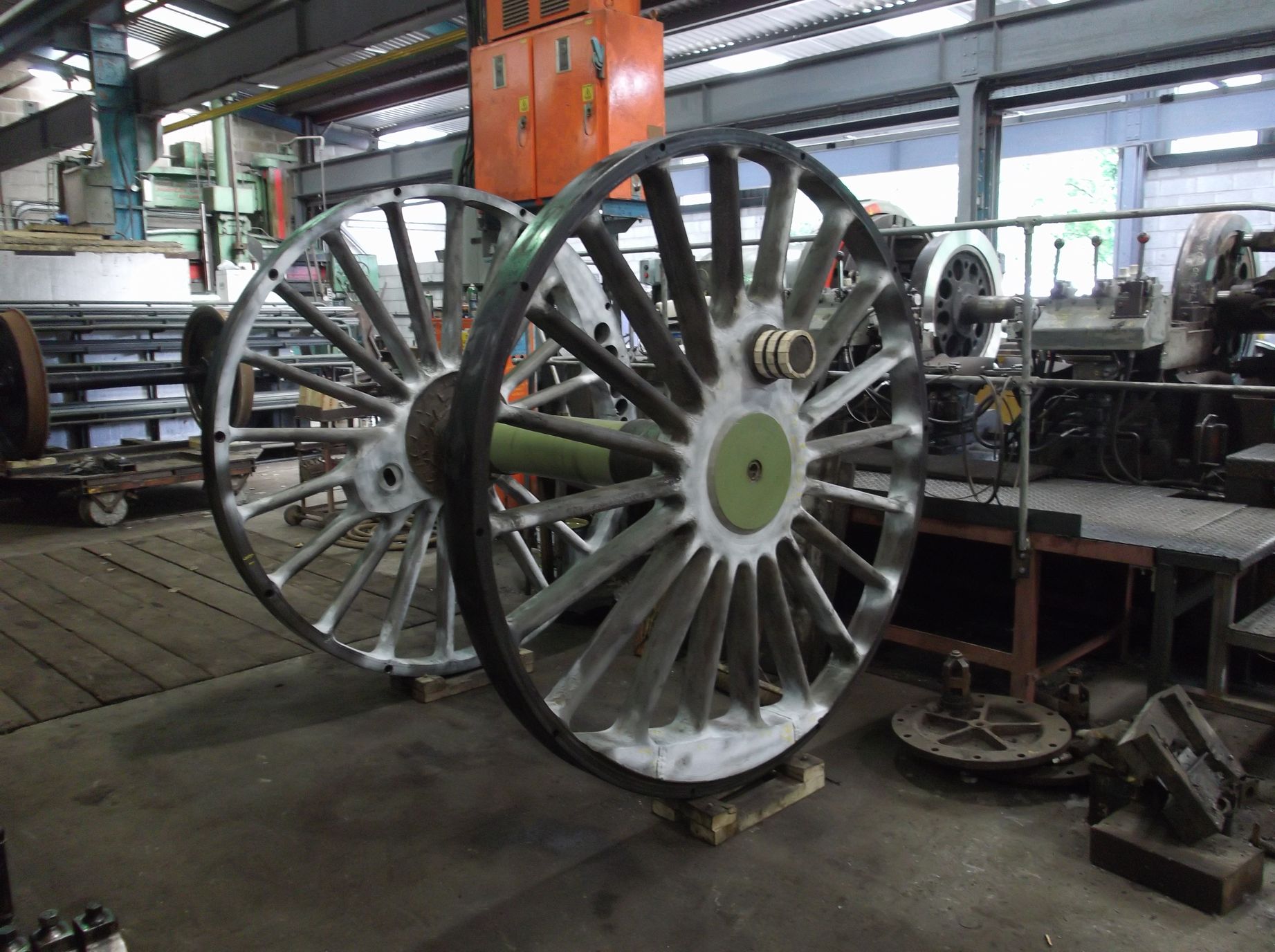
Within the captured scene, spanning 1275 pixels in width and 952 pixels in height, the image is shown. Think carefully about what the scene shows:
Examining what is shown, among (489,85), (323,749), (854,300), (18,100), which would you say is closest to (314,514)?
(489,85)

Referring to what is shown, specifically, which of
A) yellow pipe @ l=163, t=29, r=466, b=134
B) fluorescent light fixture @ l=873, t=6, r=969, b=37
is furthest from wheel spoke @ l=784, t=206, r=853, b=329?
fluorescent light fixture @ l=873, t=6, r=969, b=37

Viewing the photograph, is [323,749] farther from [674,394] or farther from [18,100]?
[18,100]

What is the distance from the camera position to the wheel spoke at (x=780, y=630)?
224 cm

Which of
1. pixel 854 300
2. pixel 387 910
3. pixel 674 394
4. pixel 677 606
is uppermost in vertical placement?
pixel 854 300

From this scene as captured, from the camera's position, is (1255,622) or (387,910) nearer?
(387,910)

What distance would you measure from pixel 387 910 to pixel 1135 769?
1664 mm

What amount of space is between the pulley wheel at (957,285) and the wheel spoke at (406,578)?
2151 mm

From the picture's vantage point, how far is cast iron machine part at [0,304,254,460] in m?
4.20

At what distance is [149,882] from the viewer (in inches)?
84.8

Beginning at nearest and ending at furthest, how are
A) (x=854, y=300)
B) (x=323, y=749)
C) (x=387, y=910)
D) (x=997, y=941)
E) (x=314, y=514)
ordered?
(x=997, y=941) < (x=387, y=910) < (x=854, y=300) < (x=323, y=749) < (x=314, y=514)

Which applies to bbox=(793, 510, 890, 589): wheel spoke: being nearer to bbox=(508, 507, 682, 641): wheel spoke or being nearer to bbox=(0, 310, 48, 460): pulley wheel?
bbox=(508, 507, 682, 641): wheel spoke

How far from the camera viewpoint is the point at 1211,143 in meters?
9.77

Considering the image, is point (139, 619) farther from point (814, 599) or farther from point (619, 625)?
point (814, 599)

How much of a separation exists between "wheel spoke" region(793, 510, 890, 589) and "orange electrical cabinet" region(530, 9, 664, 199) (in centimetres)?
223
